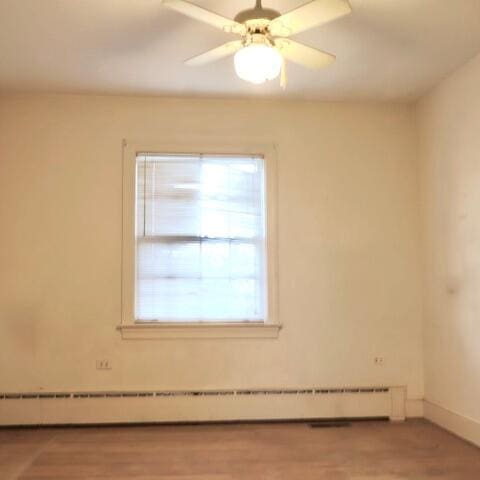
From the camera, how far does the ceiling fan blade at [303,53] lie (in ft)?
8.78

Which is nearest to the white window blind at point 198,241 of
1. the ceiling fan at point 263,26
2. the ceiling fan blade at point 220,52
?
the ceiling fan blade at point 220,52

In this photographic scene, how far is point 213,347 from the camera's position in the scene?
420 cm

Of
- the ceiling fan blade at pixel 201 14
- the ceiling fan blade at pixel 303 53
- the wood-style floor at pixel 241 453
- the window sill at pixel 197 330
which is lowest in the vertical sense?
the wood-style floor at pixel 241 453

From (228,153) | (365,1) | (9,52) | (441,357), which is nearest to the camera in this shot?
(365,1)

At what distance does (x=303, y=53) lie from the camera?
276 centimetres

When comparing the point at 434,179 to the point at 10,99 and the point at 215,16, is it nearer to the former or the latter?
the point at 215,16

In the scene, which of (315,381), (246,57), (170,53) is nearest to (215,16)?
(246,57)

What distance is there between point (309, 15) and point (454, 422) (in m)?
3.03

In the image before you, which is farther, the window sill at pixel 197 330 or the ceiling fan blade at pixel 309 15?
the window sill at pixel 197 330

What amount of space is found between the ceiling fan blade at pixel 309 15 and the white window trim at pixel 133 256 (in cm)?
181

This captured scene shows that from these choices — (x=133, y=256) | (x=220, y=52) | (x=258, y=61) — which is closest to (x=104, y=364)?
(x=133, y=256)

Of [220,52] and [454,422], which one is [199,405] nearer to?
[454,422]

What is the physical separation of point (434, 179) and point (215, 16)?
8.20 ft

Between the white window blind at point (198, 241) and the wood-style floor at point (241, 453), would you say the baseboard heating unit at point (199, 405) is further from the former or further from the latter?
the white window blind at point (198, 241)
